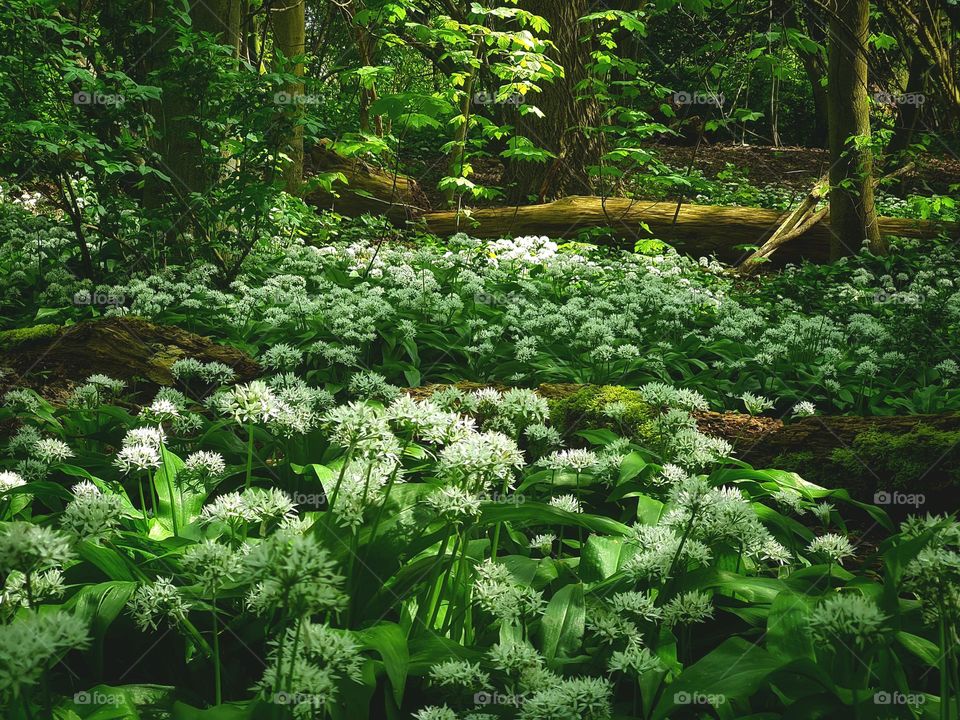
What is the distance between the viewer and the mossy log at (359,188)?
11.2 meters

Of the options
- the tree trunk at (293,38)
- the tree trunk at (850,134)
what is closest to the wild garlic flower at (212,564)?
the tree trunk at (850,134)

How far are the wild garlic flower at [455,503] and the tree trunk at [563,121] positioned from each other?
8.87 metres

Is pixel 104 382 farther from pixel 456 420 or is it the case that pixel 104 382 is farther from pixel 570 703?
pixel 570 703

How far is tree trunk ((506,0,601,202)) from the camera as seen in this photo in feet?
33.1

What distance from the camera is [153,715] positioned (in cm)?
156

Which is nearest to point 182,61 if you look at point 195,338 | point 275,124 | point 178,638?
point 275,124

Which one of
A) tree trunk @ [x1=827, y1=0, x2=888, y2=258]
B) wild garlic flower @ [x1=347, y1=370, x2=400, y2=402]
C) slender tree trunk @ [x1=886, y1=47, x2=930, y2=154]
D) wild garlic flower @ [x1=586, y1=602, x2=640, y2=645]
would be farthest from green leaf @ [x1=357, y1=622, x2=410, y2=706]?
slender tree trunk @ [x1=886, y1=47, x2=930, y2=154]

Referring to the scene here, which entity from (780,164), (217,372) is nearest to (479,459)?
(217,372)

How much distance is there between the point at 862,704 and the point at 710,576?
49 cm

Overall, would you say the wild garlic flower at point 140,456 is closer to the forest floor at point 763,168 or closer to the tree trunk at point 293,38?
the tree trunk at point 293,38

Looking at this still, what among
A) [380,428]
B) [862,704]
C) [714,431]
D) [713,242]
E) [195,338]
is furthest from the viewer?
[713,242]

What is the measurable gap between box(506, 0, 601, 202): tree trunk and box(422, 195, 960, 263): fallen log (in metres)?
0.62

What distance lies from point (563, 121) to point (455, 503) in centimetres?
923

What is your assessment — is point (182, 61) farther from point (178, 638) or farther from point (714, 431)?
point (178, 638)
